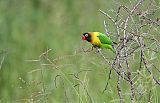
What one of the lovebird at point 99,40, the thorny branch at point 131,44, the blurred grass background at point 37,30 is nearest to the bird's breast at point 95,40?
the lovebird at point 99,40

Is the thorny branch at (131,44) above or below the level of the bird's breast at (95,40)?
below

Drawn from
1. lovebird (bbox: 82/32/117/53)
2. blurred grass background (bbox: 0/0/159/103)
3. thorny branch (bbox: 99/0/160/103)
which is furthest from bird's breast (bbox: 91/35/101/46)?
blurred grass background (bbox: 0/0/159/103)

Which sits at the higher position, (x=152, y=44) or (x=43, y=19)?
(x=43, y=19)

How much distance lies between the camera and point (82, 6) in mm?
7992

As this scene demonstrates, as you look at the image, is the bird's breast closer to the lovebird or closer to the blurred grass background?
the lovebird

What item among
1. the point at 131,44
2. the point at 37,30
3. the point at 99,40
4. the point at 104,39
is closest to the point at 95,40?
the point at 99,40

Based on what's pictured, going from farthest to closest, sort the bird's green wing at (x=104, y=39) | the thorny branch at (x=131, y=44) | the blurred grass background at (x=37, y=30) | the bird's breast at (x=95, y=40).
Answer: the blurred grass background at (x=37, y=30), the bird's breast at (x=95, y=40), the bird's green wing at (x=104, y=39), the thorny branch at (x=131, y=44)

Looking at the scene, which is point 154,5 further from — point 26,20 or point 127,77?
point 26,20

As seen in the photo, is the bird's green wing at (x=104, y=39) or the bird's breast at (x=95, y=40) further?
the bird's breast at (x=95, y=40)

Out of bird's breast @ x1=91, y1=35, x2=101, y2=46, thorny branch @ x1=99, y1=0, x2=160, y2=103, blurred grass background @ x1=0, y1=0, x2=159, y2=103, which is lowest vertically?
thorny branch @ x1=99, y1=0, x2=160, y2=103

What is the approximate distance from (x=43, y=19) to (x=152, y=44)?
14.0 ft

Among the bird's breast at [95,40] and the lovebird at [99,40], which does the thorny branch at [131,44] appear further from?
the bird's breast at [95,40]

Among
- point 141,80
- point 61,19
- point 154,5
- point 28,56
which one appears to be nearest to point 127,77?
point 141,80

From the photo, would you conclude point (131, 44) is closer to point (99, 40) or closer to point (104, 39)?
point (104, 39)
